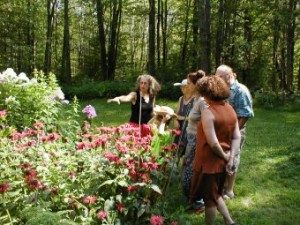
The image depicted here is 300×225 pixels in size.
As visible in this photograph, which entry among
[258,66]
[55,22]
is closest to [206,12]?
[258,66]

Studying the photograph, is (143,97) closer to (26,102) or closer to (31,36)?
(26,102)

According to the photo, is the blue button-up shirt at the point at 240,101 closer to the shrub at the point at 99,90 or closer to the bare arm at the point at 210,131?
the bare arm at the point at 210,131

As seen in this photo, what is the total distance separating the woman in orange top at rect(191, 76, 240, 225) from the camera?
364cm

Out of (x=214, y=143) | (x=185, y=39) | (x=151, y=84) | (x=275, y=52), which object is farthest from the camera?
(x=185, y=39)

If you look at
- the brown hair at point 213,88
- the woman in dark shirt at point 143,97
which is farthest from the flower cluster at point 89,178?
the woman in dark shirt at point 143,97

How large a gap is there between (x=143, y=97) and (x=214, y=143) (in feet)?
6.98

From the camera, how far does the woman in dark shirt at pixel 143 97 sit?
18.0 ft

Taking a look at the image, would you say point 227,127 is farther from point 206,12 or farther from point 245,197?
point 206,12

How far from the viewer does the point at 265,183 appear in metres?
6.12

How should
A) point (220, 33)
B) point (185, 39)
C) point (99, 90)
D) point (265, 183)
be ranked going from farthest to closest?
point (185, 39) → point (220, 33) → point (99, 90) → point (265, 183)

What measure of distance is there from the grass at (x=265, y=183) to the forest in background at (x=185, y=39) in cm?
661

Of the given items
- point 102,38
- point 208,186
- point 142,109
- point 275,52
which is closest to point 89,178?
point 208,186

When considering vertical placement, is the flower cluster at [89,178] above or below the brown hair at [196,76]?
below

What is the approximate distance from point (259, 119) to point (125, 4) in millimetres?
18432
